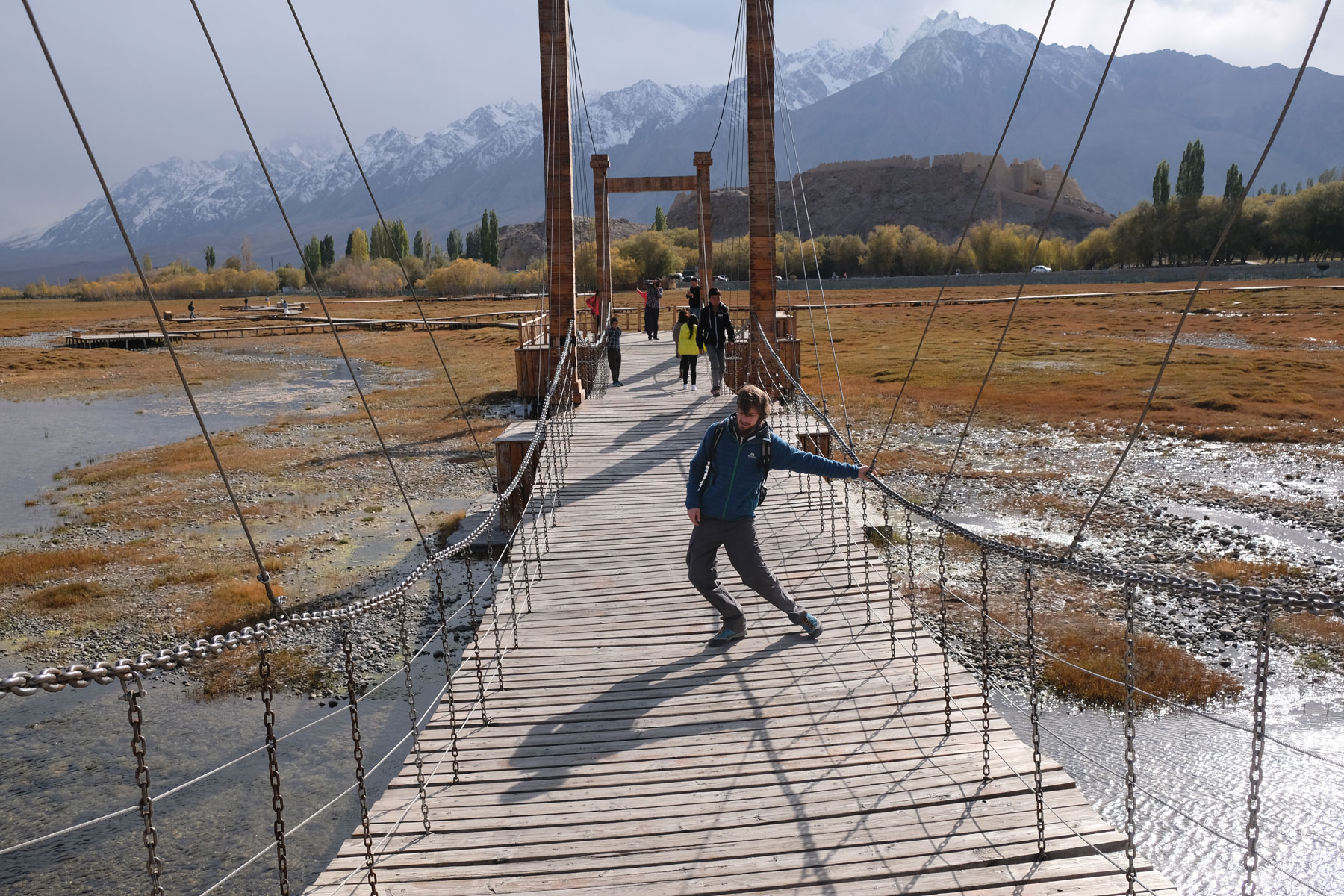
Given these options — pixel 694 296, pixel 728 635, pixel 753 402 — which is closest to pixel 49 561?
pixel 694 296

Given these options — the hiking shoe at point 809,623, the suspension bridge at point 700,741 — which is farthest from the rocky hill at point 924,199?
the hiking shoe at point 809,623

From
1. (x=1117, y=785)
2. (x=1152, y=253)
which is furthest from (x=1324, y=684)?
(x=1152, y=253)

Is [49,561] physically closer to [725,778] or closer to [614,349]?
[614,349]

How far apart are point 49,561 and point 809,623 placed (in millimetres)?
12549

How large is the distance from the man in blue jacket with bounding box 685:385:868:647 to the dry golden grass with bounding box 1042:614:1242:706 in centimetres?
437

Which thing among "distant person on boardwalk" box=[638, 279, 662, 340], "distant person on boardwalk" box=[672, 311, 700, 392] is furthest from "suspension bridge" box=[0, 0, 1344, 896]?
"distant person on boardwalk" box=[638, 279, 662, 340]

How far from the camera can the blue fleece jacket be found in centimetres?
541

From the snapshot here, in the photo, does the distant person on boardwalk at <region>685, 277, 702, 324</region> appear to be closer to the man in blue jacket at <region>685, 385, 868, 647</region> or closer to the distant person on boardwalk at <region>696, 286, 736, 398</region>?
the distant person on boardwalk at <region>696, 286, 736, 398</region>

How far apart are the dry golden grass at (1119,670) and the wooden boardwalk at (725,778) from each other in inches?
129

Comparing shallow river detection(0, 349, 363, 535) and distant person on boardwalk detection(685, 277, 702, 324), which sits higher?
distant person on boardwalk detection(685, 277, 702, 324)

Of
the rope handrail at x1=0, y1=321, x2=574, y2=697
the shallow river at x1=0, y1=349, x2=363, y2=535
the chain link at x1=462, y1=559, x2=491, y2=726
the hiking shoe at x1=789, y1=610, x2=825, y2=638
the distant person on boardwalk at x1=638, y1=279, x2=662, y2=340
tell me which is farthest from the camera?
the distant person on boardwalk at x1=638, y1=279, x2=662, y2=340

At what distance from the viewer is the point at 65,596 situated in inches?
486

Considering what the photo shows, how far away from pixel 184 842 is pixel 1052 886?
6.91m

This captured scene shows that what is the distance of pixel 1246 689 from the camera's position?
875cm
